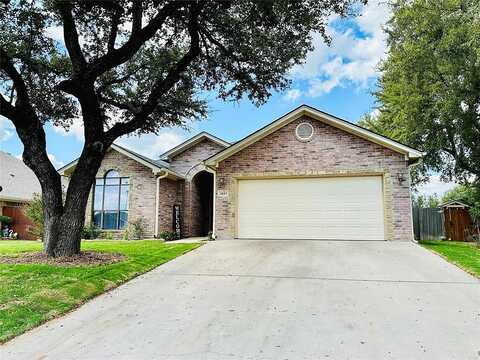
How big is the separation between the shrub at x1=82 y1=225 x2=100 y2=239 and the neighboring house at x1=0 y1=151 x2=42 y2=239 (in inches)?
249

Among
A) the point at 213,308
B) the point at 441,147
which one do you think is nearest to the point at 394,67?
the point at 441,147

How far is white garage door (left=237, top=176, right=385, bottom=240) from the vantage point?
13.1 m

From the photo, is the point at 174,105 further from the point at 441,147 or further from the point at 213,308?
the point at 441,147

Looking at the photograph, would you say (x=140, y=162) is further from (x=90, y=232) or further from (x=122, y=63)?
(x=122, y=63)

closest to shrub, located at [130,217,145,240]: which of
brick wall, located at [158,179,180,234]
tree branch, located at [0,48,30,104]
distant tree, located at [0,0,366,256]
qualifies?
A: brick wall, located at [158,179,180,234]

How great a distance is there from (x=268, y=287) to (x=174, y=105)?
25.3 ft

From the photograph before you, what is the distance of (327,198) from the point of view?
44.4 ft

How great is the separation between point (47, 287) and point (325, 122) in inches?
422

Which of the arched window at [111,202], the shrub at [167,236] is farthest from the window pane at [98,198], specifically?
the shrub at [167,236]

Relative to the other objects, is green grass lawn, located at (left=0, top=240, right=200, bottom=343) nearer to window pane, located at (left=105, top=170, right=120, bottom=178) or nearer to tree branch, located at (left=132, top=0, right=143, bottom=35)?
tree branch, located at (left=132, top=0, right=143, bottom=35)

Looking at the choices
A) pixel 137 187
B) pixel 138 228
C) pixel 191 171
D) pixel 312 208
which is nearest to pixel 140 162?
pixel 137 187

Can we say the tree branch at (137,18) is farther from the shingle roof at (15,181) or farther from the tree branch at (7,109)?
the shingle roof at (15,181)

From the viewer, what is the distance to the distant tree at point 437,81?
16.7 m

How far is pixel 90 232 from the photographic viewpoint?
56.1ft
